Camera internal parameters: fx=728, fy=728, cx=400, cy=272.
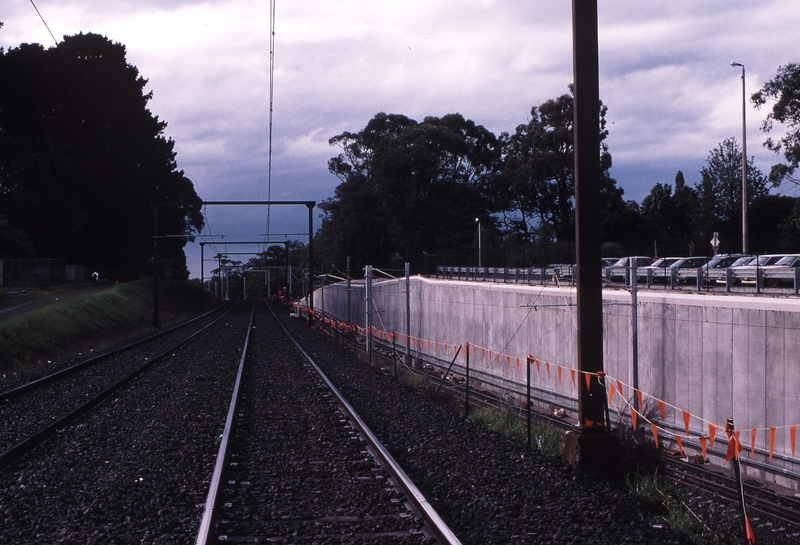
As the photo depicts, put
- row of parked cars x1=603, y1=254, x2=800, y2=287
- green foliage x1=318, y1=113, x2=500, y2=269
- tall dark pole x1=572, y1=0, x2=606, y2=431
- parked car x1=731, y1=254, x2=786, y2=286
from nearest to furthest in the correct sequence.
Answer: tall dark pole x1=572, y1=0, x2=606, y2=431, row of parked cars x1=603, y1=254, x2=800, y2=287, parked car x1=731, y1=254, x2=786, y2=286, green foliage x1=318, y1=113, x2=500, y2=269

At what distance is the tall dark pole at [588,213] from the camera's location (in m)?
8.72

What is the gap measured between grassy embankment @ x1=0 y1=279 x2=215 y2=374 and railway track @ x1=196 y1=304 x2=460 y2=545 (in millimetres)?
14220

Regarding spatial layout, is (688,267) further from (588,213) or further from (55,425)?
(55,425)

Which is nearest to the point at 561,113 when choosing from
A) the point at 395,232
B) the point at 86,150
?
the point at 395,232

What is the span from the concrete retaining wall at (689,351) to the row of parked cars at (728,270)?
Result: 3172mm

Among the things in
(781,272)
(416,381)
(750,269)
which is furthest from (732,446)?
(750,269)

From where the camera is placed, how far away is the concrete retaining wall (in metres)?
9.54

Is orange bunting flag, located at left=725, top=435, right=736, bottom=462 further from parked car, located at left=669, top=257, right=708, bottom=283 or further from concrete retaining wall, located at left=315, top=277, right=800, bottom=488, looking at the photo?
parked car, located at left=669, top=257, right=708, bottom=283

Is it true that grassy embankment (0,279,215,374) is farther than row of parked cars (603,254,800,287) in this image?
Yes

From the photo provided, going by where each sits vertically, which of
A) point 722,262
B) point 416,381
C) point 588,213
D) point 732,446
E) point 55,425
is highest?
point 588,213

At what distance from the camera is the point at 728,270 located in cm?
2192

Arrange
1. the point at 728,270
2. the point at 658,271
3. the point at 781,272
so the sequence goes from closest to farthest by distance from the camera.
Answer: the point at 781,272, the point at 728,270, the point at 658,271

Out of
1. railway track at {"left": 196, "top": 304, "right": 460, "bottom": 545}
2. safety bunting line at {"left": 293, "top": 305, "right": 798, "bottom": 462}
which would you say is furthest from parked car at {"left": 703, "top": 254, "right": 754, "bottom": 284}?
railway track at {"left": 196, "top": 304, "right": 460, "bottom": 545}

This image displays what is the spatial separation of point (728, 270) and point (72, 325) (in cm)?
2676
